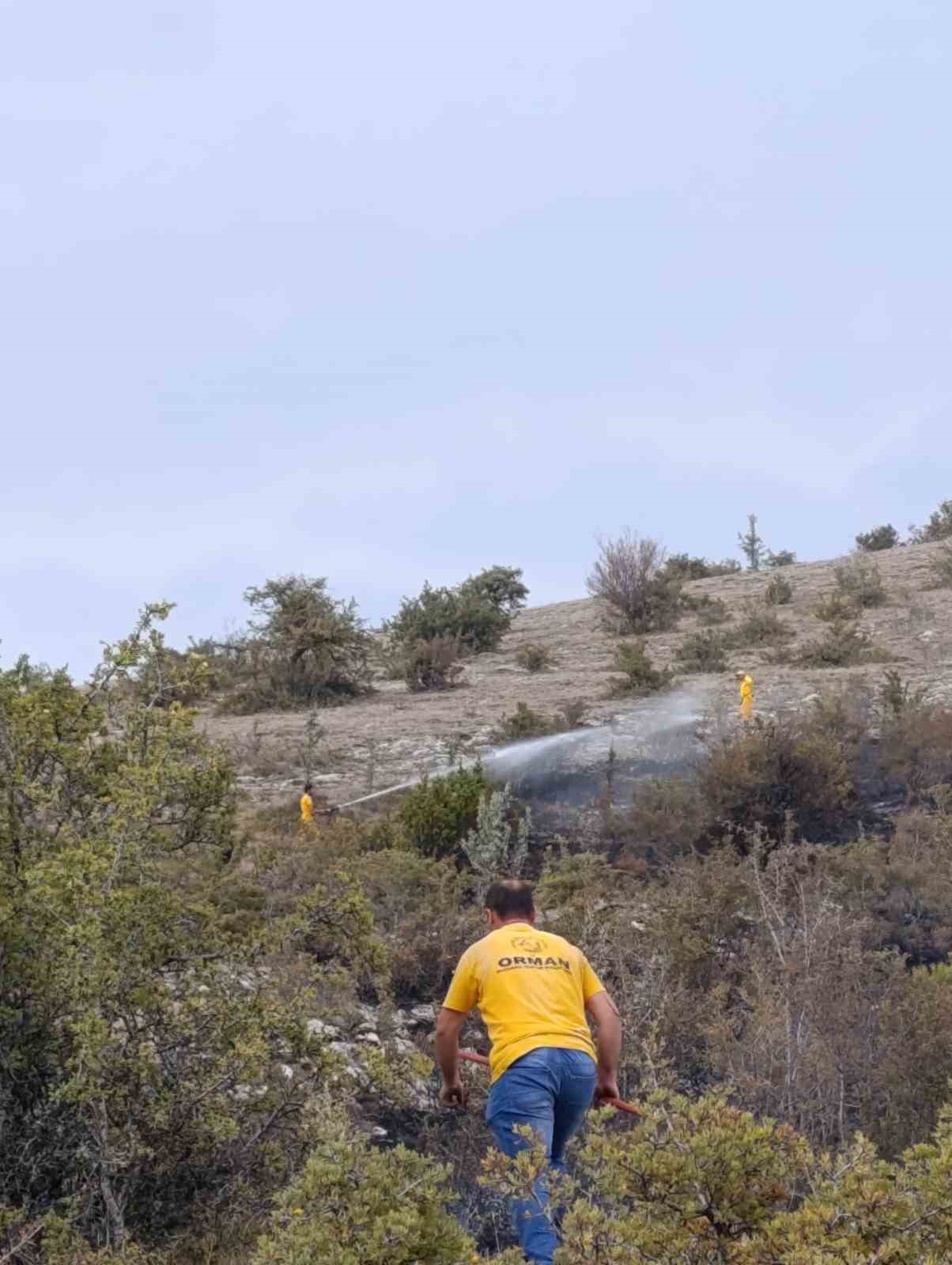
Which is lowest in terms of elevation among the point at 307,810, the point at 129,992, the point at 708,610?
the point at 129,992

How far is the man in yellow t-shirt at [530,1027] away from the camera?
4344 millimetres

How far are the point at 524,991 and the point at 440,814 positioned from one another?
788 cm

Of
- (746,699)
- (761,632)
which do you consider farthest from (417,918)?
(761,632)

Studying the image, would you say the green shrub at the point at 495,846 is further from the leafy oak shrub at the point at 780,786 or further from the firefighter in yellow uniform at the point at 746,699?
the firefighter in yellow uniform at the point at 746,699

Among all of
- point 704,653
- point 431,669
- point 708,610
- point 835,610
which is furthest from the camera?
point 708,610

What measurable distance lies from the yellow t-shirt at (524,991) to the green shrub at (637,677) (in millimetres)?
13511

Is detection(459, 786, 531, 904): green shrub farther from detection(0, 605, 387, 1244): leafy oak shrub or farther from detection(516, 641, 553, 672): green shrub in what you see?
detection(516, 641, 553, 672): green shrub

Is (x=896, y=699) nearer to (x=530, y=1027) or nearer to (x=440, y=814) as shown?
(x=440, y=814)

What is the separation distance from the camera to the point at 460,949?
30.0 ft

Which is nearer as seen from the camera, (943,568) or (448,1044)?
(448,1044)

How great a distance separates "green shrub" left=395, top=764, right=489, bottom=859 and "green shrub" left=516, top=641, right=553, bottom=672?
9.86 metres

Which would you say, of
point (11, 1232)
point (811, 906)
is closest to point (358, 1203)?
point (11, 1232)

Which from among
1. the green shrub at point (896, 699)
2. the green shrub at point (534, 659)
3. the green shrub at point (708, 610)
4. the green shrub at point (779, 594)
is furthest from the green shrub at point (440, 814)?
the green shrub at point (779, 594)

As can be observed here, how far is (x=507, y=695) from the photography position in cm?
1989
